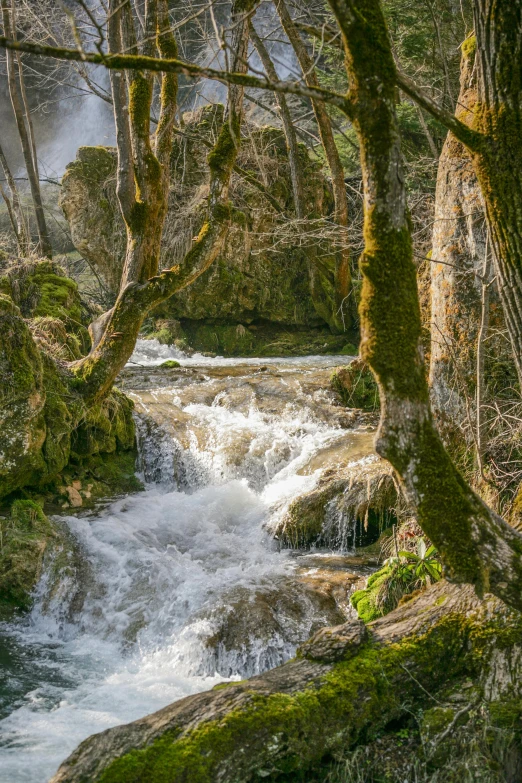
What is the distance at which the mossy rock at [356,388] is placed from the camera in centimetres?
1066

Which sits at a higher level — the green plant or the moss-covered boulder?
the moss-covered boulder

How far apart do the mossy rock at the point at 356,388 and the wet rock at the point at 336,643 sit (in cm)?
705

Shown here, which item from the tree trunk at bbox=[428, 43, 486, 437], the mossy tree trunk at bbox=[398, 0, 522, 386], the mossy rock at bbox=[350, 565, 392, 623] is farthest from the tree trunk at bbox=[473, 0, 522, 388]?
the mossy rock at bbox=[350, 565, 392, 623]

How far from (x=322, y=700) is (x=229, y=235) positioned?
13.9 metres

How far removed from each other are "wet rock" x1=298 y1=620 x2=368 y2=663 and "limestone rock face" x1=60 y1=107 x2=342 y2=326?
12448mm

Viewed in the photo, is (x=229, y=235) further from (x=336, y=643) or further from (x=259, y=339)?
(x=336, y=643)

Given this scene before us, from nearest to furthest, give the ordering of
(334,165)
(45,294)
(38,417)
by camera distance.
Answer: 1. (38,417)
2. (45,294)
3. (334,165)

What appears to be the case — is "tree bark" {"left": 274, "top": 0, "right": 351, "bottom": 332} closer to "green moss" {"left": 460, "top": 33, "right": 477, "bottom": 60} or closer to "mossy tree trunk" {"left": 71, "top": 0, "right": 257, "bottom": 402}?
"mossy tree trunk" {"left": 71, "top": 0, "right": 257, "bottom": 402}

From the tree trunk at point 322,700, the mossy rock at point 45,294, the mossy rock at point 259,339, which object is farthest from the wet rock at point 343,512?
the mossy rock at point 259,339

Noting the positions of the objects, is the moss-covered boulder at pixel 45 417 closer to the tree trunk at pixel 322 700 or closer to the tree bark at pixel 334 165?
the tree trunk at pixel 322 700

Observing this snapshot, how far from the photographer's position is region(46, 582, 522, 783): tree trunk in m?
3.07

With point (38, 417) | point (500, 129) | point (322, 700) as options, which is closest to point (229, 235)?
point (38, 417)

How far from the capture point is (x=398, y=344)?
302 centimetres

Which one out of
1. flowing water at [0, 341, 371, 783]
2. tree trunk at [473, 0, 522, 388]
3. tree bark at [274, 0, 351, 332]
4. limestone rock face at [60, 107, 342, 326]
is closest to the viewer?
tree trunk at [473, 0, 522, 388]
